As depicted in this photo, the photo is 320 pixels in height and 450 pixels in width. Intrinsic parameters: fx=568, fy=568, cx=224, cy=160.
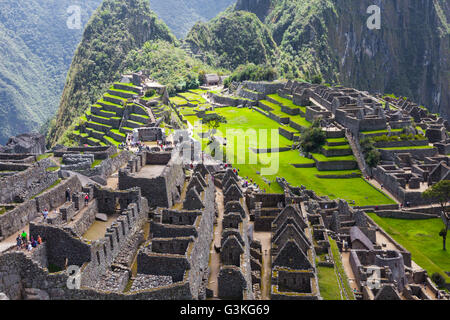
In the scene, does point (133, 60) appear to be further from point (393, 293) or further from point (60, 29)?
point (393, 293)

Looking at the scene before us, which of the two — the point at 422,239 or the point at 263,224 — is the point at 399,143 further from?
the point at 263,224

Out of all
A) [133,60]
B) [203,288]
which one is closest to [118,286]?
[203,288]

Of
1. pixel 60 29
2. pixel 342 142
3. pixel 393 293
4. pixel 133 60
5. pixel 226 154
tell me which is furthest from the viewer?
pixel 60 29

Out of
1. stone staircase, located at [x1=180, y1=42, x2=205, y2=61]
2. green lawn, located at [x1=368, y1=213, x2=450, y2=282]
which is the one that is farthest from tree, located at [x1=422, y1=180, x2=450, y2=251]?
stone staircase, located at [x1=180, y1=42, x2=205, y2=61]

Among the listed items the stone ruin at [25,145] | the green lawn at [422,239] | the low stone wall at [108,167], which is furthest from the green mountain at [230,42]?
the low stone wall at [108,167]

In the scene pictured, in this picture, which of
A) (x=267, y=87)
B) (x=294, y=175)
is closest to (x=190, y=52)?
(x=267, y=87)

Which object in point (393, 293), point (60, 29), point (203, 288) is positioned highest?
point (60, 29)
